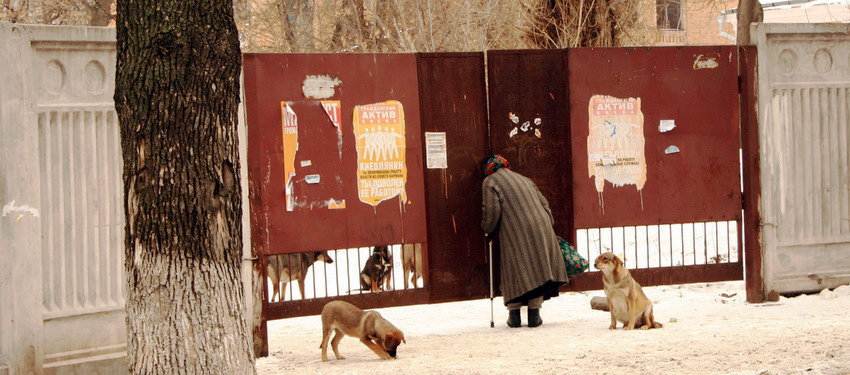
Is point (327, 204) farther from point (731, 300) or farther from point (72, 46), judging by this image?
point (731, 300)

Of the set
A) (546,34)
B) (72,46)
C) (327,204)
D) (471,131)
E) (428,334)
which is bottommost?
(428,334)

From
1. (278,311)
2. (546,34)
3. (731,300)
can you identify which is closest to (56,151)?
(278,311)

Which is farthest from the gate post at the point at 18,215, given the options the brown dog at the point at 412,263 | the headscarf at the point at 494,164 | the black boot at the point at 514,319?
the black boot at the point at 514,319

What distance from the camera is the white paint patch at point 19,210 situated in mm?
6480

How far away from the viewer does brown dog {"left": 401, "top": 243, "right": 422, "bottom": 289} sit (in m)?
8.32

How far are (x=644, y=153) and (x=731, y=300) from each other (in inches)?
74.2

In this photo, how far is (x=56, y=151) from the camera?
6.73 m

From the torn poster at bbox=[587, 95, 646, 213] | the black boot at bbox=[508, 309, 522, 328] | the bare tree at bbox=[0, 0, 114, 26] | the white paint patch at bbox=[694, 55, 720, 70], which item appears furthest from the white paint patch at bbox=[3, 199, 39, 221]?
the bare tree at bbox=[0, 0, 114, 26]

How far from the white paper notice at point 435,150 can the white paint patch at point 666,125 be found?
1.91 meters

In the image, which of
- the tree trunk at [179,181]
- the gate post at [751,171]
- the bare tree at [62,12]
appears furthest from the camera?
the bare tree at [62,12]

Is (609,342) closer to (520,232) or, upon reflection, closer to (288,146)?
(520,232)

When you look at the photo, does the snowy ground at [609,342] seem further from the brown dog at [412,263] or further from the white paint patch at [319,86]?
the white paint patch at [319,86]

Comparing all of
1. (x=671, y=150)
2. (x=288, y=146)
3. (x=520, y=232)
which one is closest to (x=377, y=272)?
(x=520, y=232)

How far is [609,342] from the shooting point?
7.54 metres
